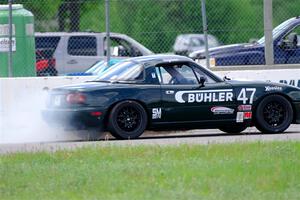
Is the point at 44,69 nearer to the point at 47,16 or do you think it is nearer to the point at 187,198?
the point at 47,16

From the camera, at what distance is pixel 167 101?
15.4m

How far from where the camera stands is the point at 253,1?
75.2ft

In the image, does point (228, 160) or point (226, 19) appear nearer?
point (228, 160)

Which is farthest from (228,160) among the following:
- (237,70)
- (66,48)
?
(66,48)

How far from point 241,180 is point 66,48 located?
632 inches

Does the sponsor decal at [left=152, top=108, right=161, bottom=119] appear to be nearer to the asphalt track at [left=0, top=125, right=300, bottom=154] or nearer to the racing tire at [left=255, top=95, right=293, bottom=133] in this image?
the asphalt track at [left=0, top=125, right=300, bottom=154]

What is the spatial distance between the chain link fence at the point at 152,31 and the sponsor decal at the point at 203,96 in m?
5.66

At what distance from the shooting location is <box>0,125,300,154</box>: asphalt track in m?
13.6

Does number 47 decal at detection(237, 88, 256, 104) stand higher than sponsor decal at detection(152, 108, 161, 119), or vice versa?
number 47 decal at detection(237, 88, 256, 104)

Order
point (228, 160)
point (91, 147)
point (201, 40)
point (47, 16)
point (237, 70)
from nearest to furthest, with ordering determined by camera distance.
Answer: point (228, 160)
point (91, 147)
point (237, 70)
point (47, 16)
point (201, 40)

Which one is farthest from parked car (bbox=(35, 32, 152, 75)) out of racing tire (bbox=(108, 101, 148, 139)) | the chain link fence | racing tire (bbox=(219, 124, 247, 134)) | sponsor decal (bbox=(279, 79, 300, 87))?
racing tire (bbox=(108, 101, 148, 139))

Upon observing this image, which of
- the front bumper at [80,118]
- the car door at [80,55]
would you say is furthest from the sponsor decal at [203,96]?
the car door at [80,55]

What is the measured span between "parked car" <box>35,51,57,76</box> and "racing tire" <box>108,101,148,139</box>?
298 inches

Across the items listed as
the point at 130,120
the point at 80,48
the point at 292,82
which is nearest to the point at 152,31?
the point at 80,48
